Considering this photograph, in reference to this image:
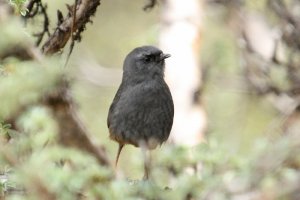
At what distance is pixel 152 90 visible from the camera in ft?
23.3

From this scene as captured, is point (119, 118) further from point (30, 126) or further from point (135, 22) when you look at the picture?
point (135, 22)

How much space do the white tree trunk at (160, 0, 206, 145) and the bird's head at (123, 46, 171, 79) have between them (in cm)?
378

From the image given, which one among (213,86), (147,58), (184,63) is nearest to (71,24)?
(147,58)

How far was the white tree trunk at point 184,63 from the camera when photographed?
11.2m

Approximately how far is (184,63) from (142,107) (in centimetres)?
453

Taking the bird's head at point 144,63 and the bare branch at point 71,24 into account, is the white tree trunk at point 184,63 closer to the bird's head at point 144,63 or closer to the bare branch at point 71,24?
the bird's head at point 144,63

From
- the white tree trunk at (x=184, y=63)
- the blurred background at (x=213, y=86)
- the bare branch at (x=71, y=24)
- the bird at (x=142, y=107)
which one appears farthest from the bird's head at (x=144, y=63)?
the white tree trunk at (x=184, y=63)

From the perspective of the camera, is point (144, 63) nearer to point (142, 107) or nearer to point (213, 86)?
point (142, 107)

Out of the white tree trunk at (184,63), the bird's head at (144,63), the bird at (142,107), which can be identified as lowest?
the bird at (142,107)

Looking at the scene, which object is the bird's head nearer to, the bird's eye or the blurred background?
the bird's eye

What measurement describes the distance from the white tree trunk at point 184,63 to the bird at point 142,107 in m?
3.82

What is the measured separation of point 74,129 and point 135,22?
8165 millimetres

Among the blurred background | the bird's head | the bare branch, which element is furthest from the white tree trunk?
the bare branch

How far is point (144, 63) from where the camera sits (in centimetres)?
732
